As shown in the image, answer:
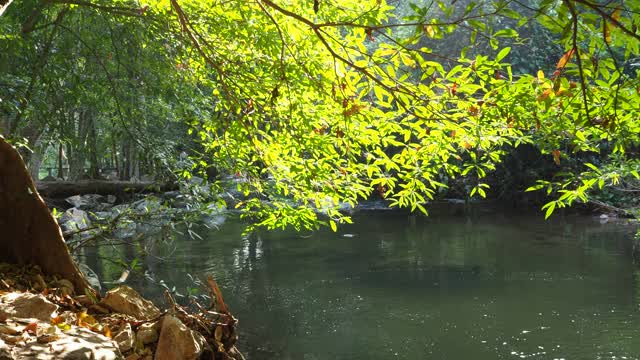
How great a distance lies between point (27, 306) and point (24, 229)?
3.22 ft

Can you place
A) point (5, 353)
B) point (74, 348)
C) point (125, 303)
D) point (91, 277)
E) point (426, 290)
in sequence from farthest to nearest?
point (426, 290)
point (91, 277)
point (125, 303)
point (74, 348)
point (5, 353)

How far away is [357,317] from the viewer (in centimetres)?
1162

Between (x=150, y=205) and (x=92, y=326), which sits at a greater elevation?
(x=150, y=205)

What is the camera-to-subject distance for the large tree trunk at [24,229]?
387 cm

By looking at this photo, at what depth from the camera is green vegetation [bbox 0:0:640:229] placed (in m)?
3.16

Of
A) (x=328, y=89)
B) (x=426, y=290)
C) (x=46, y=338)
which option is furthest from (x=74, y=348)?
(x=426, y=290)

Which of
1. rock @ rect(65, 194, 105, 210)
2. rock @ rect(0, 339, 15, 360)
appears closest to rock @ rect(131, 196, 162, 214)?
rock @ rect(0, 339, 15, 360)

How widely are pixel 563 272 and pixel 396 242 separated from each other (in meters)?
5.57

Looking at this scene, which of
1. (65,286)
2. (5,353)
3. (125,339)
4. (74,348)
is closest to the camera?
(5,353)

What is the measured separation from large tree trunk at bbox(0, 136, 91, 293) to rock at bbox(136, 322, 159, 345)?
823mm

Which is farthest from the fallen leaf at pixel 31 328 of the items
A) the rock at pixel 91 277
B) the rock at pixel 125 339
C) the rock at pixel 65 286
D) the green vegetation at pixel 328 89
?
the rock at pixel 91 277

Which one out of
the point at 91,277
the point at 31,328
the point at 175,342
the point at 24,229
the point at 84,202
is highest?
the point at 84,202

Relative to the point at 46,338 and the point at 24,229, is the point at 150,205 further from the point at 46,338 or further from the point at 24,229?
the point at 46,338

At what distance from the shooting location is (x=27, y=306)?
3062mm
